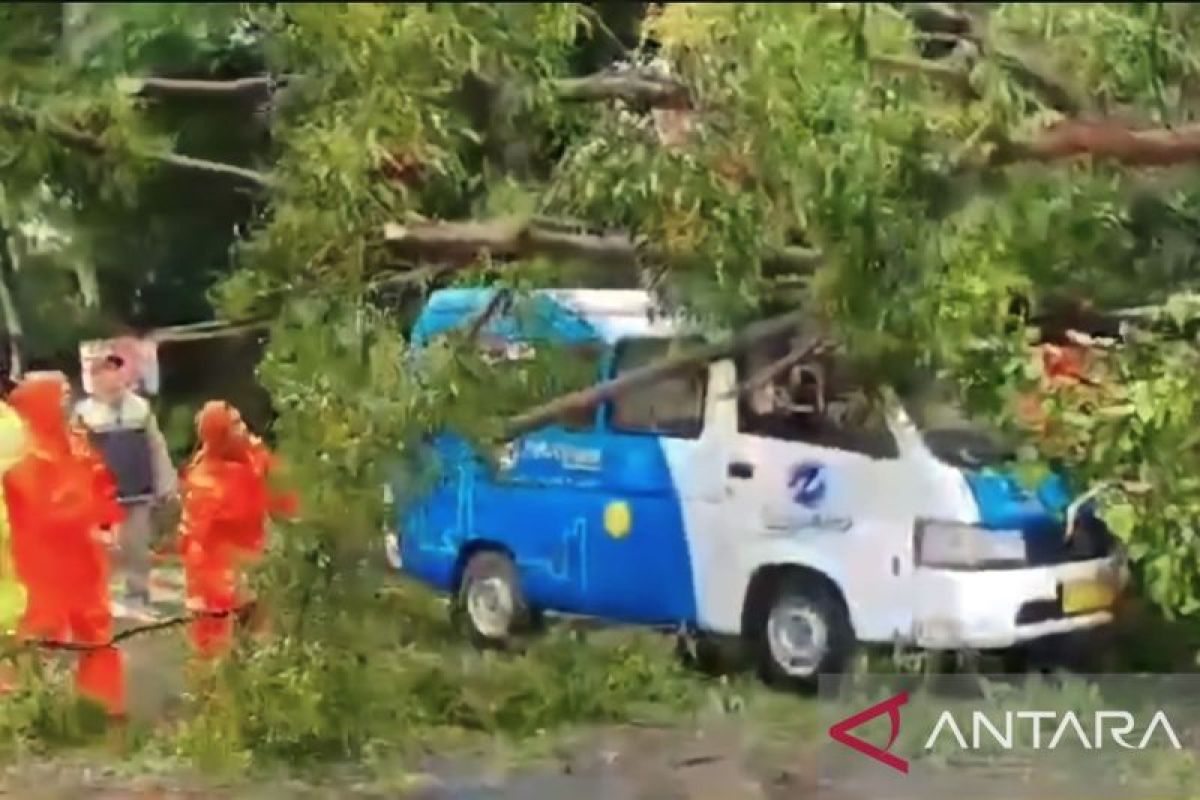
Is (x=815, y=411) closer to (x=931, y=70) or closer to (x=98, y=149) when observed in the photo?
(x=931, y=70)

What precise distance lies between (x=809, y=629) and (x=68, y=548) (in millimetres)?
480

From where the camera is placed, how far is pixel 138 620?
1180mm

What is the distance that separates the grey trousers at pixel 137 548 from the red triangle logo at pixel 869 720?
1.47ft

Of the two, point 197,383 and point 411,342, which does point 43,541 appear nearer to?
point 197,383

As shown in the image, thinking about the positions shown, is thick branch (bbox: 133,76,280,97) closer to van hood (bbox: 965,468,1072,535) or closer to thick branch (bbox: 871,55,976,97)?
thick branch (bbox: 871,55,976,97)

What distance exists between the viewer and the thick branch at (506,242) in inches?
41.0

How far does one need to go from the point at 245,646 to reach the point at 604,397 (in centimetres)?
28

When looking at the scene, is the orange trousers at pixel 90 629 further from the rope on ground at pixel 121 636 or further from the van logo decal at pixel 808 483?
the van logo decal at pixel 808 483

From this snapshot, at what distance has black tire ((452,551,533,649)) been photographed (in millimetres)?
1195

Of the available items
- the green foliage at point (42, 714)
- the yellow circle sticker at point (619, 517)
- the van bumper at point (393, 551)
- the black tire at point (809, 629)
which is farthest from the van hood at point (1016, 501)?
the green foliage at point (42, 714)

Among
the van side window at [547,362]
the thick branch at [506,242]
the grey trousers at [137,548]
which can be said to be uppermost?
the thick branch at [506,242]

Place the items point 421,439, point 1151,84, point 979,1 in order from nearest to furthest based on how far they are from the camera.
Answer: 1. point 979,1
2. point 1151,84
3. point 421,439

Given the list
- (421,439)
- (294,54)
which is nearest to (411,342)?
(421,439)

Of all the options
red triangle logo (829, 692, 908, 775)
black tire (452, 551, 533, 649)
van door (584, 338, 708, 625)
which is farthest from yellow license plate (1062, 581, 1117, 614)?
black tire (452, 551, 533, 649)
